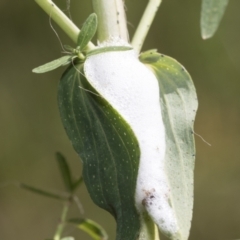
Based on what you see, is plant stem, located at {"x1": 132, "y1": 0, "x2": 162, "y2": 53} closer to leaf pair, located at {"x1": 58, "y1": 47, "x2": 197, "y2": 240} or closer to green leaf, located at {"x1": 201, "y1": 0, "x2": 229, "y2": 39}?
leaf pair, located at {"x1": 58, "y1": 47, "x2": 197, "y2": 240}

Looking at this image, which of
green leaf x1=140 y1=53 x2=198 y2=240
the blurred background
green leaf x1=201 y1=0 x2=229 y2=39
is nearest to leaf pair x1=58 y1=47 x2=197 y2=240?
green leaf x1=140 y1=53 x2=198 y2=240

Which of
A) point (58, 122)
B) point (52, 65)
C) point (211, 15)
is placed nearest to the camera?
point (211, 15)

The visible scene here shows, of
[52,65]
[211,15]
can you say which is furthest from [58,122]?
[211,15]

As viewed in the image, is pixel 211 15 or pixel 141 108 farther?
pixel 141 108

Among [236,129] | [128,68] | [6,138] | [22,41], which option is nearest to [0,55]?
[22,41]

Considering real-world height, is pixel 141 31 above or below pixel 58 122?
above

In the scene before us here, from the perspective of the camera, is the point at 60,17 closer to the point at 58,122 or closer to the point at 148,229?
the point at 148,229

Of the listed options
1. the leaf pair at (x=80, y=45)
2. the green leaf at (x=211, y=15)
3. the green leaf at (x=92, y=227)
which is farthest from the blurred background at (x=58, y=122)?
the green leaf at (x=211, y=15)

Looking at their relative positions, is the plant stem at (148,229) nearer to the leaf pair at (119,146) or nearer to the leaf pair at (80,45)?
the leaf pair at (119,146)
